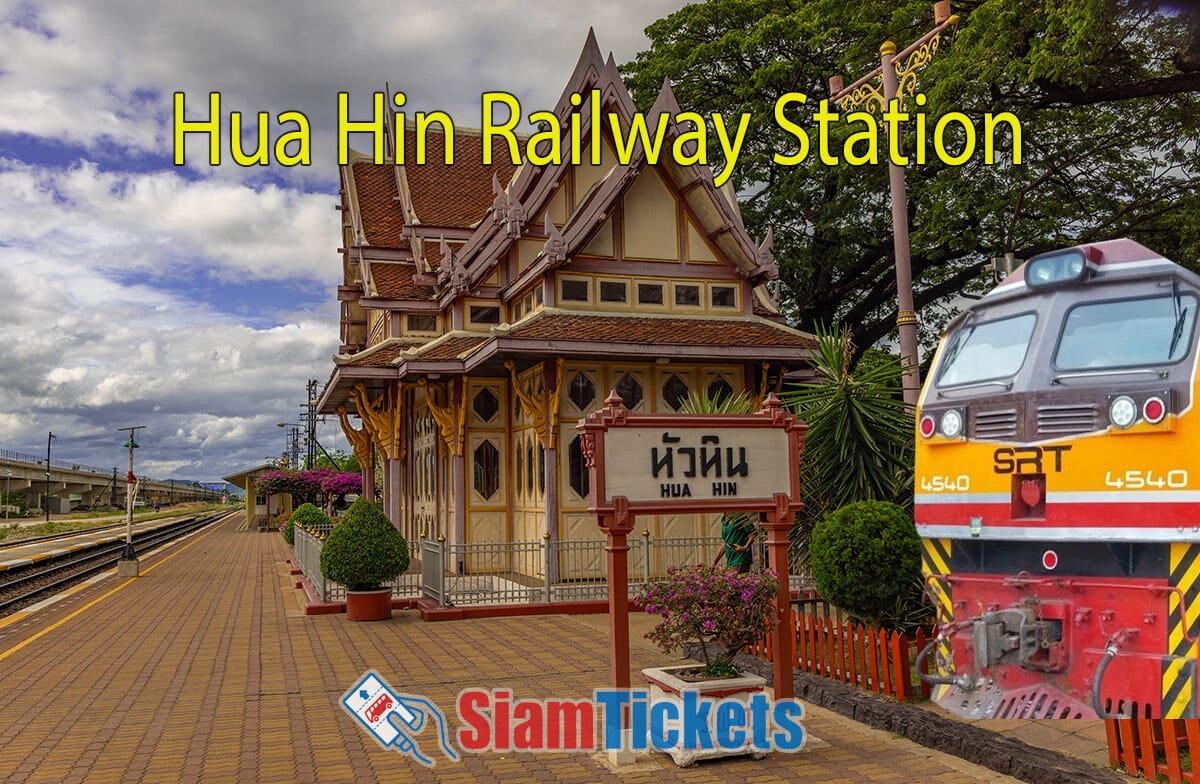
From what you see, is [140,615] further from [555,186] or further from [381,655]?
[555,186]

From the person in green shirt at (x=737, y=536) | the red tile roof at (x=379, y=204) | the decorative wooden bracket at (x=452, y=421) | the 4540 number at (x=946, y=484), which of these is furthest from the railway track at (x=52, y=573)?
the 4540 number at (x=946, y=484)

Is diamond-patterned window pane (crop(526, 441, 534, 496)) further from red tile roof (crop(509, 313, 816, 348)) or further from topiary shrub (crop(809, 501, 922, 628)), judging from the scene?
topiary shrub (crop(809, 501, 922, 628))

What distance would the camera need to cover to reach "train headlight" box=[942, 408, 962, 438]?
6.65m

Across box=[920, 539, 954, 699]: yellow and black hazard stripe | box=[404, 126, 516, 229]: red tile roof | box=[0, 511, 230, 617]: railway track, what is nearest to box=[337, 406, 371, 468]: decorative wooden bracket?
box=[404, 126, 516, 229]: red tile roof

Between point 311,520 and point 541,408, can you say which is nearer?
point 541,408

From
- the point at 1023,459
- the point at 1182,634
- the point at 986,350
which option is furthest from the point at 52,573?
the point at 1182,634

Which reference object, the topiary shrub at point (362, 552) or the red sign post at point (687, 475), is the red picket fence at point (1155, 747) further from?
the topiary shrub at point (362, 552)

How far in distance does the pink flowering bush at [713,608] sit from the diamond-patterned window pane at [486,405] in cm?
1193

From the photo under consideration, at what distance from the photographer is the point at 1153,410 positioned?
5.46 m

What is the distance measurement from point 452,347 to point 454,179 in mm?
9258

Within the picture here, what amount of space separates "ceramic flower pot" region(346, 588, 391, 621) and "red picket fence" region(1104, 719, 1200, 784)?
434 inches

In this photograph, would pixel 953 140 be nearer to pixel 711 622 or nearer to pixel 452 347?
pixel 452 347

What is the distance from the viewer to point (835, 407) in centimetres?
1074

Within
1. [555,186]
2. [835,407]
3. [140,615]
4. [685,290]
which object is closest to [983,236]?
[685,290]
